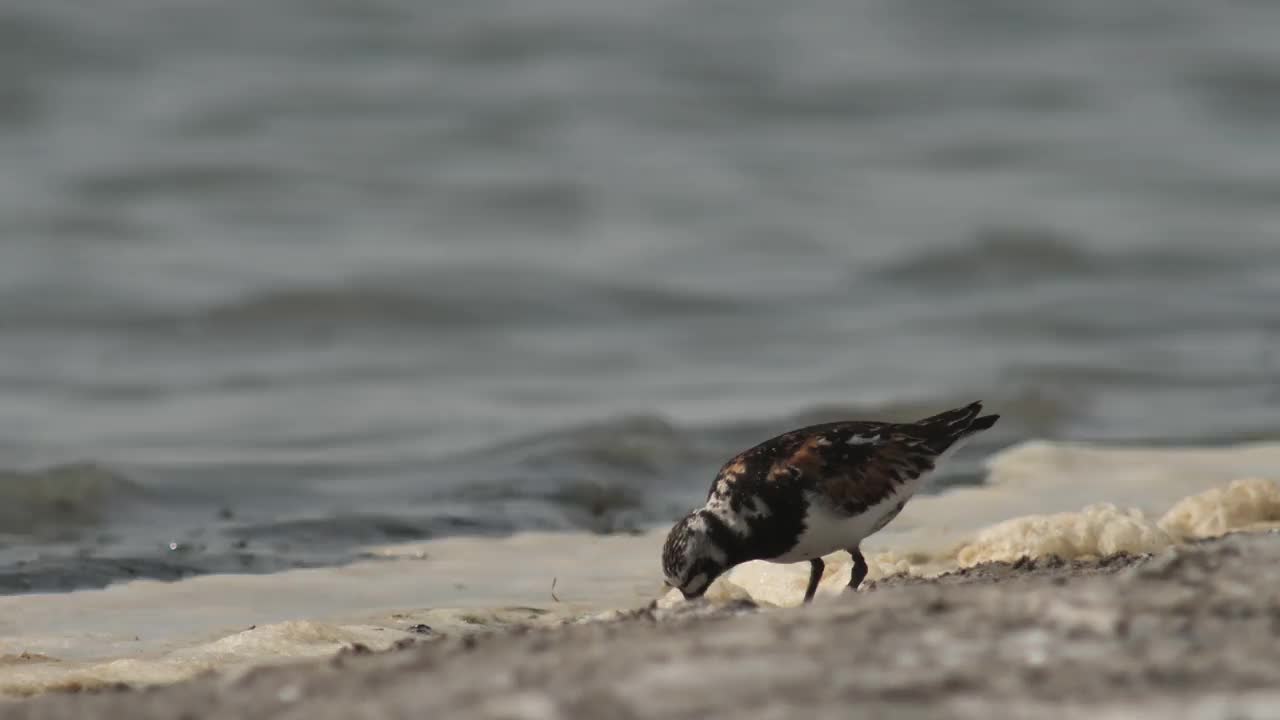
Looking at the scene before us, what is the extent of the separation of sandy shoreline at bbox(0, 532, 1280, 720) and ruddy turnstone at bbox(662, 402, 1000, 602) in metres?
1.16

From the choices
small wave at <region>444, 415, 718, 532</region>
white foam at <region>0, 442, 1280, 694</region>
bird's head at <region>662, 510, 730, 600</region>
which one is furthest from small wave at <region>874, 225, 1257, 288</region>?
bird's head at <region>662, 510, 730, 600</region>

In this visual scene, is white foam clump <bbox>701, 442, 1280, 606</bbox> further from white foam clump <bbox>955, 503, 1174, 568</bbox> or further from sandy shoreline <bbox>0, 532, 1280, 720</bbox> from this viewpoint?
sandy shoreline <bbox>0, 532, 1280, 720</bbox>

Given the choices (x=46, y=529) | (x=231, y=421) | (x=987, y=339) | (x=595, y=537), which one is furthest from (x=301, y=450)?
(x=987, y=339)

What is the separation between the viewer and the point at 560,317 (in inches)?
499

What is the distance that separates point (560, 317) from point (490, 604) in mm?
7215

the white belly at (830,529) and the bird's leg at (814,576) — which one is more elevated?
the white belly at (830,529)

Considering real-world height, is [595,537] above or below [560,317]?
below

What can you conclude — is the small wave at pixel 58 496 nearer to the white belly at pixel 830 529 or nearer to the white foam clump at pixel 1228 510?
the white belly at pixel 830 529

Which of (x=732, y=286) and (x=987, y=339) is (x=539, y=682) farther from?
(x=732, y=286)

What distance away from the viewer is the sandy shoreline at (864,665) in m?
2.75

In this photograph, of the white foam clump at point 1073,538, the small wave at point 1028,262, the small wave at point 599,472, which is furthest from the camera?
the small wave at point 1028,262

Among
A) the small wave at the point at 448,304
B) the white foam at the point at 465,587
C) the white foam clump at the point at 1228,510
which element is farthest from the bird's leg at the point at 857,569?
the small wave at the point at 448,304

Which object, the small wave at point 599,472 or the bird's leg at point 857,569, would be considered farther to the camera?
the small wave at point 599,472

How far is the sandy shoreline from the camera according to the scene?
9.01ft
